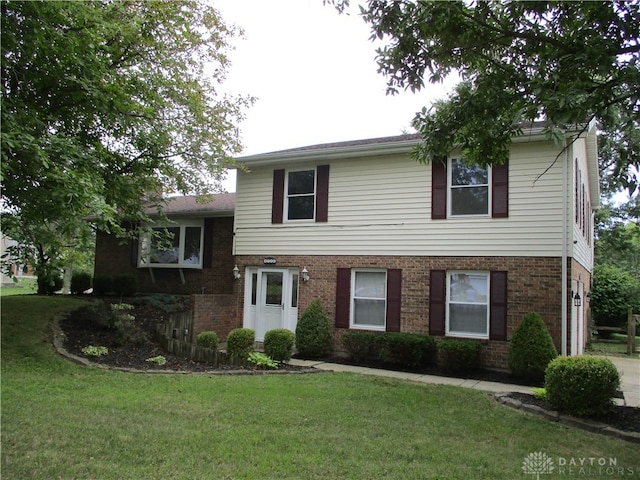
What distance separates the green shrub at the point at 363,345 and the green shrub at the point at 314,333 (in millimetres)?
485

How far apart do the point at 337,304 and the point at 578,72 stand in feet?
25.7

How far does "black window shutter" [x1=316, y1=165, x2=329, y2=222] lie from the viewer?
12.4 metres

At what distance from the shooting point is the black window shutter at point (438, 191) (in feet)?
35.9

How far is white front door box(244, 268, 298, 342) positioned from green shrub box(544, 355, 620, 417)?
7.23 metres

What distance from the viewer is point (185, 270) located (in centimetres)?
1591

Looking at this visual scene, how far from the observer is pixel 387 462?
450 cm

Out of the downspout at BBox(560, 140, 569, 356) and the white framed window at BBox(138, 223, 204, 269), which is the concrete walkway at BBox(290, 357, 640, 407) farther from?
the white framed window at BBox(138, 223, 204, 269)

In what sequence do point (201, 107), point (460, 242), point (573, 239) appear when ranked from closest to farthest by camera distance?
point (573, 239)
point (460, 242)
point (201, 107)

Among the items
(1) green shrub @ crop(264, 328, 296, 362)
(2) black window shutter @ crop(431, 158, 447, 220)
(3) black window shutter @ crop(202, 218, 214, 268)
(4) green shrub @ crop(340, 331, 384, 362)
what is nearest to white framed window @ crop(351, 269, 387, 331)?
(4) green shrub @ crop(340, 331, 384, 362)

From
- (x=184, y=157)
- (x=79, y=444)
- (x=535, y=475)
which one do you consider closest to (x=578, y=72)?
(x=535, y=475)

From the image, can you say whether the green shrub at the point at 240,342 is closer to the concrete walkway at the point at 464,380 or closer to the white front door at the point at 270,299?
the concrete walkway at the point at 464,380

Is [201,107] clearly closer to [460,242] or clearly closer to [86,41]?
[86,41]

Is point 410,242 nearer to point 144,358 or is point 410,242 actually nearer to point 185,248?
point 144,358

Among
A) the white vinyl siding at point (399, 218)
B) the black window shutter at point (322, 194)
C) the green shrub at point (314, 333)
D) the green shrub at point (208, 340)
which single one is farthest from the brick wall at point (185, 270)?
the green shrub at point (208, 340)
